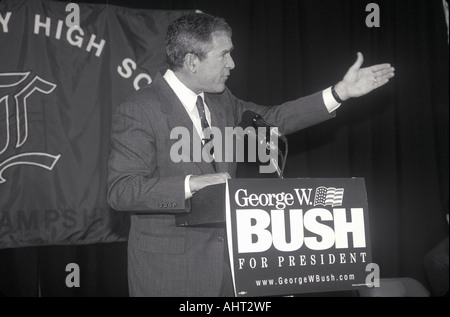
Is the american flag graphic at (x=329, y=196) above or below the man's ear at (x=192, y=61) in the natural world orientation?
below

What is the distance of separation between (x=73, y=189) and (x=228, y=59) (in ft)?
4.53

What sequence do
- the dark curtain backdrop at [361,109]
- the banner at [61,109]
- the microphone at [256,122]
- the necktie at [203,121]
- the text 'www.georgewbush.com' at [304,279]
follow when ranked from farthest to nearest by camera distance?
the dark curtain backdrop at [361,109]
the banner at [61,109]
the necktie at [203,121]
the microphone at [256,122]
the text 'www.georgewbush.com' at [304,279]

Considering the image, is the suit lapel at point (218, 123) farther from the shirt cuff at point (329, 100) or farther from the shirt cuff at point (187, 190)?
the shirt cuff at point (329, 100)

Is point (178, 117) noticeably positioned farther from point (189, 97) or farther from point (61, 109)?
point (61, 109)

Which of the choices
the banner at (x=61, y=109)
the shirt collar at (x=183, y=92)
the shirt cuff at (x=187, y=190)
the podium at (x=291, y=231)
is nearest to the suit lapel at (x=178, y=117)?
the shirt collar at (x=183, y=92)

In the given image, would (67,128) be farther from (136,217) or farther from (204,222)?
(204,222)

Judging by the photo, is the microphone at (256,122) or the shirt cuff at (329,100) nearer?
the microphone at (256,122)

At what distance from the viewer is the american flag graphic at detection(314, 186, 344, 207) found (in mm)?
1605

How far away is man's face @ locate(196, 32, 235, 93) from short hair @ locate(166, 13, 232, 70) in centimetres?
2

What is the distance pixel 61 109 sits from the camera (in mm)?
3105

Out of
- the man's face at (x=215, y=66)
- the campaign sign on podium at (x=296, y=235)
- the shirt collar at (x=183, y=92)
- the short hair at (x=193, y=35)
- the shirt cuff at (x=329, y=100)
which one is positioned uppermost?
the short hair at (x=193, y=35)

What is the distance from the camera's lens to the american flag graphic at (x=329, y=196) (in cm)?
161

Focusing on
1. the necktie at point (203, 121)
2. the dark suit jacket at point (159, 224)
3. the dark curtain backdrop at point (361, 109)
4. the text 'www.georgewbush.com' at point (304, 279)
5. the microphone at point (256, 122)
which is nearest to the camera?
the text 'www.georgewbush.com' at point (304, 279)

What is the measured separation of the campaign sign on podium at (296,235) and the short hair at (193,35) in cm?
77
